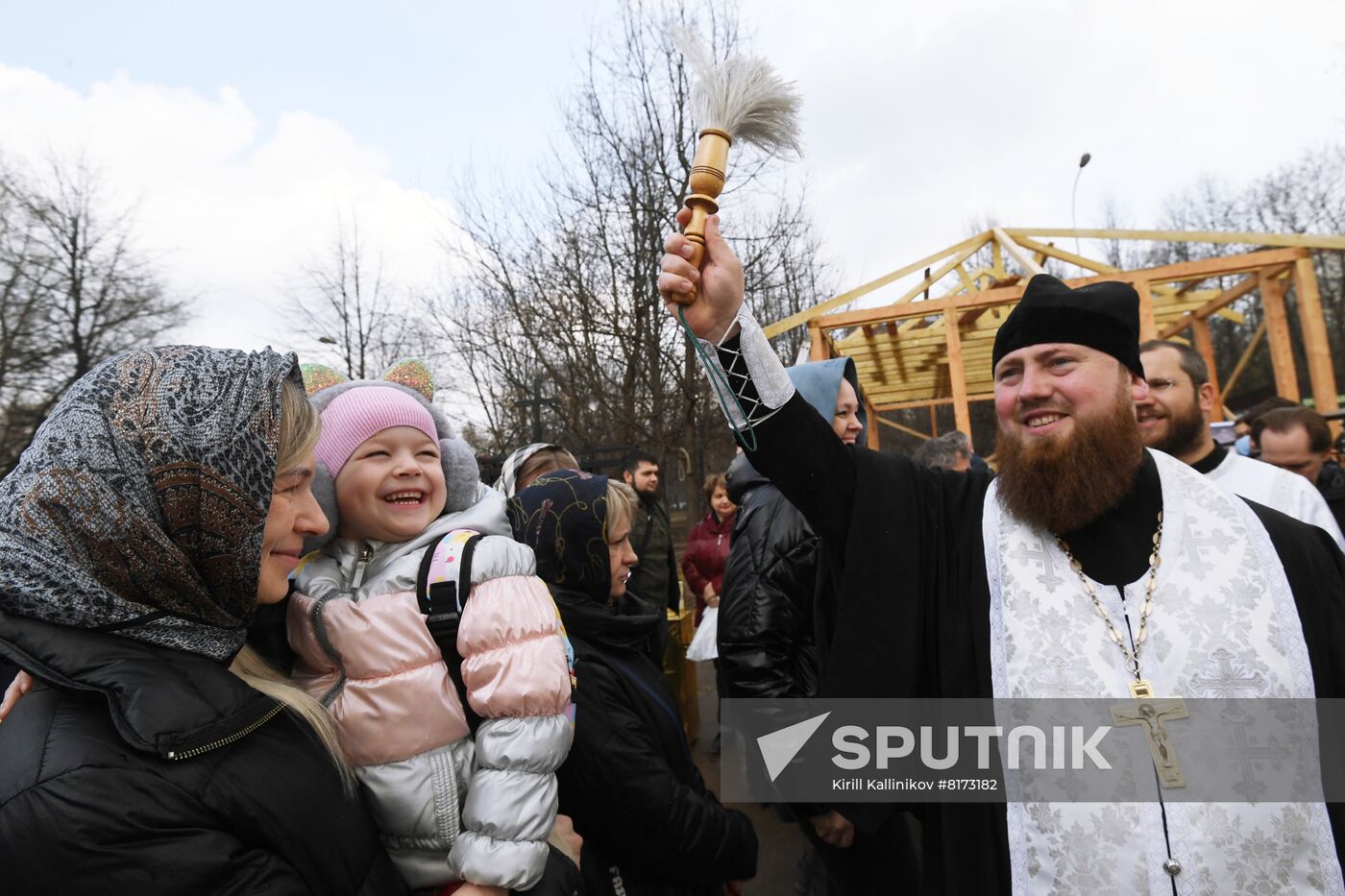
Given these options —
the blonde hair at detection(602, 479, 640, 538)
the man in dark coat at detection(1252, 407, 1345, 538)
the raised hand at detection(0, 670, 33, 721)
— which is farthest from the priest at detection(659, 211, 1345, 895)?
the man in dark coat at detection(1252, 407, 1345, 538)

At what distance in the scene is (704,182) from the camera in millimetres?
1413

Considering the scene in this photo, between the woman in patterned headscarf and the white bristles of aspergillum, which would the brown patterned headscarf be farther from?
the white bristles of aspergillum

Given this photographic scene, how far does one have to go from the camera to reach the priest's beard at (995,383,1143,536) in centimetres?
175

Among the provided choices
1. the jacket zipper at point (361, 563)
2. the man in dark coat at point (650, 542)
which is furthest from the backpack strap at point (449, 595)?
the man in dark coat at point (650, 542)

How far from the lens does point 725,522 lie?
5.87m

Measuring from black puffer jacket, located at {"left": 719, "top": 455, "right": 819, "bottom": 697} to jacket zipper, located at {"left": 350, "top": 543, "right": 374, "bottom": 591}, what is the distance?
138 cm

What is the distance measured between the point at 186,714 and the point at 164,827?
139 mm

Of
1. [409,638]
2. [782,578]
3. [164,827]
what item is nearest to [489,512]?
[409,638]

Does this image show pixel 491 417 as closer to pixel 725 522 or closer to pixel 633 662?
pixel 725 522

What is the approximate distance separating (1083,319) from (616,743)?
5.27ft

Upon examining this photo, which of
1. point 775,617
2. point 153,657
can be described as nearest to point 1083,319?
point 775,617

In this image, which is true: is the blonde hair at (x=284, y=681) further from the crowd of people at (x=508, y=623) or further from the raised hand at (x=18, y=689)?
the raised hand at (x=18, y=689)

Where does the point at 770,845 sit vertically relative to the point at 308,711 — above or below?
below

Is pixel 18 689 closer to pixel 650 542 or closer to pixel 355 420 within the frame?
pixel 355 420
